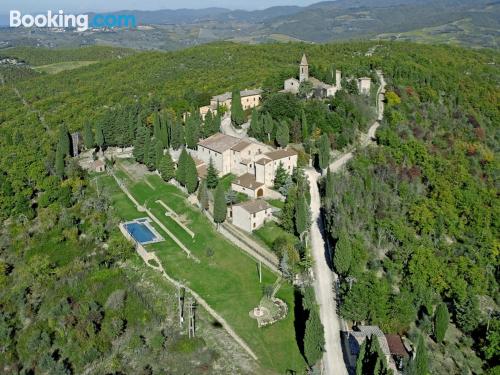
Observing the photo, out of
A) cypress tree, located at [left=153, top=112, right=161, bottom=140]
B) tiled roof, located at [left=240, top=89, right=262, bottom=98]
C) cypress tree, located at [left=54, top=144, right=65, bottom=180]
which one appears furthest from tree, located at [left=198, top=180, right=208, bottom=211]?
tiled roof, located at [left=240, top=89, right=262, bottom=98]

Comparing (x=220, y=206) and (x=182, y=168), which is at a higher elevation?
(x=182, y=168)

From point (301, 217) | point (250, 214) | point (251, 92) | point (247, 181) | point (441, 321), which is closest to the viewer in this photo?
point (441, 321)

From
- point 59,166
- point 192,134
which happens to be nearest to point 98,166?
point 59,166

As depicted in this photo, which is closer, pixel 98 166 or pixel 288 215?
pixel 288 215

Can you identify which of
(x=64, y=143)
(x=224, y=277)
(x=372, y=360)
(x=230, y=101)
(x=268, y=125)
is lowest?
(x=224, y=277)

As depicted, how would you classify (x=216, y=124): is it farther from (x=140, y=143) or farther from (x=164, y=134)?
(x=140, y=143)
